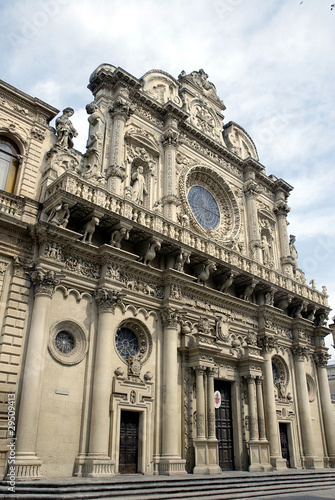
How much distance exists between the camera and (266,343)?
19.8 m

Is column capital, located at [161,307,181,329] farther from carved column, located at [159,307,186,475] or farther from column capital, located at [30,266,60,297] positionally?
column capital, located at [30,266,60,297]

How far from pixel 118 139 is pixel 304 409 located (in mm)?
14452

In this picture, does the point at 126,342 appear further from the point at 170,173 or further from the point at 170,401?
the point at 170,173

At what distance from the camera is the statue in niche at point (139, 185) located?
17.9 meters

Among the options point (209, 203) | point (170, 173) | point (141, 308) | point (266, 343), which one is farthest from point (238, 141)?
point (141, 308)

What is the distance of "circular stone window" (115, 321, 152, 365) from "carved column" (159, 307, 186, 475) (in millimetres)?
670

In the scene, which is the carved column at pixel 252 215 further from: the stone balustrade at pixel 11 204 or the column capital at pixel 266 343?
the stone balustrade at pixel 11 204

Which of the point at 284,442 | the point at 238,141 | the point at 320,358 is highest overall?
the point at 238,141

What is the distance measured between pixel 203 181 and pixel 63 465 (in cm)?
1441

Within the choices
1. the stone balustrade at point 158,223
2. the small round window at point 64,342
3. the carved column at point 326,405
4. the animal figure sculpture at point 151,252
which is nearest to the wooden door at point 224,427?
the stone balustrade at point 158,223

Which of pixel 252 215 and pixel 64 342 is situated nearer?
pixel 64 342

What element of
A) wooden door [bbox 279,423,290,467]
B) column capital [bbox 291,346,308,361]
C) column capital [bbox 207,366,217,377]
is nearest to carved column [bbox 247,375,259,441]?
column capital [bbox 207,366,217,377]

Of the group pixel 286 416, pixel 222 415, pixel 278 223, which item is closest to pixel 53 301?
pixel 222 415

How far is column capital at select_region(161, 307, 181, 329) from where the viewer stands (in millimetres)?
15859
